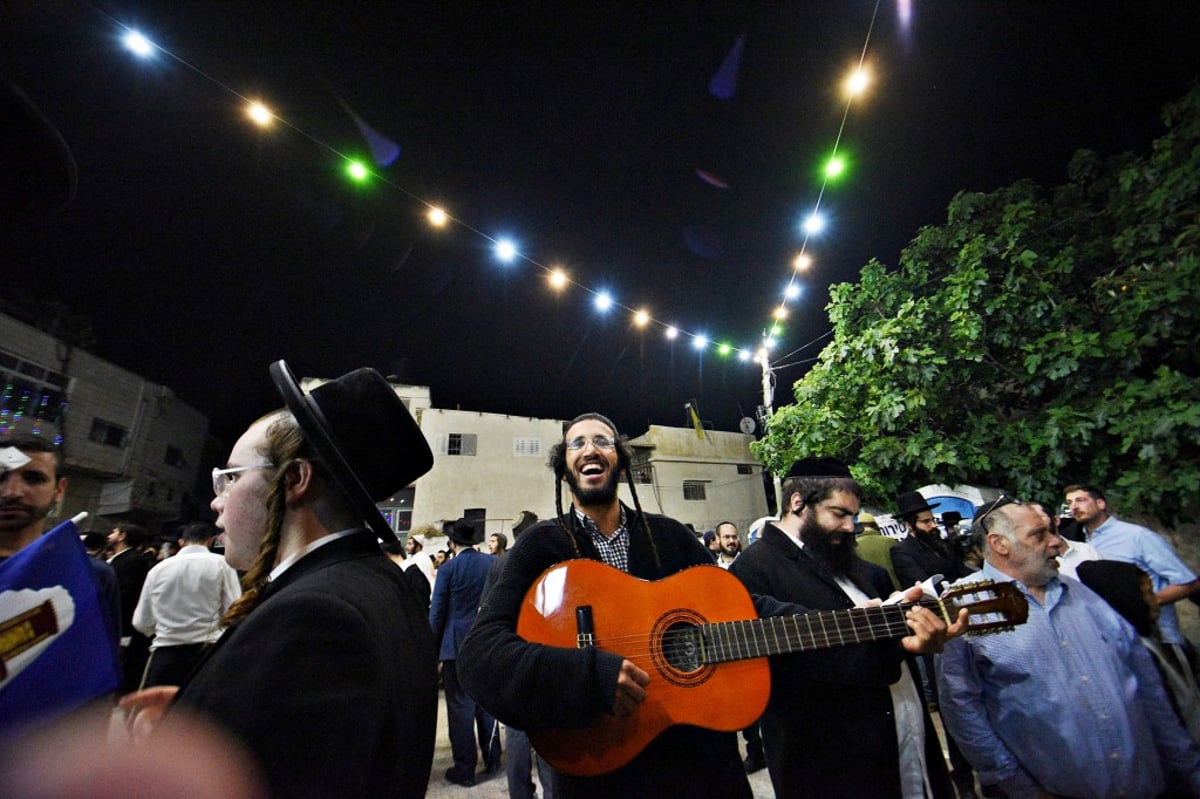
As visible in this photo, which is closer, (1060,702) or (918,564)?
(1060,702)

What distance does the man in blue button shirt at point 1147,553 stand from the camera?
12.9ft

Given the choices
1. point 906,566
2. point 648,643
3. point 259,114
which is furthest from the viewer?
point 259,114

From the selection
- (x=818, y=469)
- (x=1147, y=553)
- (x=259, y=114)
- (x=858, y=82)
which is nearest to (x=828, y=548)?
(x=818, y=469)

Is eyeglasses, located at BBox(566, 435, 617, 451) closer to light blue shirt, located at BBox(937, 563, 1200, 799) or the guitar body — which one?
the guitar body

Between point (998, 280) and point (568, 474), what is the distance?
31.3ft

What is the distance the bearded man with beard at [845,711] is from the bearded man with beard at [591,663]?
1.39 ft

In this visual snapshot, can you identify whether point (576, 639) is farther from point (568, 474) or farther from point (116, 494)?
point (116, 494)

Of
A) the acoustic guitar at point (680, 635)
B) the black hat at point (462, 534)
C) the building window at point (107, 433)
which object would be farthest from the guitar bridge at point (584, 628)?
the building window at point (107, 433)

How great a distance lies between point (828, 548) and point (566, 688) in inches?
77.1

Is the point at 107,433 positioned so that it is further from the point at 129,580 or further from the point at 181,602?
the point at 181,602

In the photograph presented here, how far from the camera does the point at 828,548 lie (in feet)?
9.40

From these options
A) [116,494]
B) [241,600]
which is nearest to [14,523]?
[241,600]

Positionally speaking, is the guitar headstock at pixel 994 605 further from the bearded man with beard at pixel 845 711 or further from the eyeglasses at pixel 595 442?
the eyeglasses at pixel 595 442

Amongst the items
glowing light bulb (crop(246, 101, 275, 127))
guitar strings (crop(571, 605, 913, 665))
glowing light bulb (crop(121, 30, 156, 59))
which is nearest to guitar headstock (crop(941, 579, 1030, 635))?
guitar strings (crop(571, 605, 913, 665))
